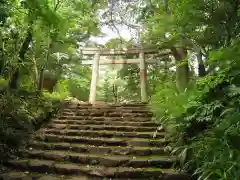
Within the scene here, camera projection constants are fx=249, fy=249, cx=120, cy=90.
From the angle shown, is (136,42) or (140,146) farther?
(136,42)

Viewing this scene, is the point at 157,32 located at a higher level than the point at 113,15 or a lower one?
lower

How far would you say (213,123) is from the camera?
4016 millimetres

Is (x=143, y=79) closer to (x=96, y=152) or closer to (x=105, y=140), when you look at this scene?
(x=105, y=140)

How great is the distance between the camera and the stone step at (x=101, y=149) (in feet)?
16.0

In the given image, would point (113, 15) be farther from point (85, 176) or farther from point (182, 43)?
point (85, 176)

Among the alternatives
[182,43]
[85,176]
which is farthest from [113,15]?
[85,176]

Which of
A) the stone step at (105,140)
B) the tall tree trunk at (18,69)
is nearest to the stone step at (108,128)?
the stone step at (105,140)

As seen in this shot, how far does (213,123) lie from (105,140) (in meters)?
2.43

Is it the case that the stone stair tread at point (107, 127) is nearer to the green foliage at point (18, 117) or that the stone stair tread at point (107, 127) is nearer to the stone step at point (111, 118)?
the green foliage at point (18, 117)

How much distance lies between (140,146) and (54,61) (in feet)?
21.9

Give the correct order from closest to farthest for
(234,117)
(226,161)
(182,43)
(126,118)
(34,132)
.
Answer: (226,161), (234,117), (34,132), (182,43), (126,118)

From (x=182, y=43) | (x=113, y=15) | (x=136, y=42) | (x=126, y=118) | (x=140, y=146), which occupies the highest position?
(x=113, y=15)

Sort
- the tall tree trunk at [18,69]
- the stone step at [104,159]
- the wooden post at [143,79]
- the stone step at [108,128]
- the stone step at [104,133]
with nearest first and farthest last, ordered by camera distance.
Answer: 1. the stone step at [104,159]
2. the stone step at [104,133]
3. the stone step at [108,128]
4. the tall tree trunk at [18,69]
5. the wooden post at [143,79]

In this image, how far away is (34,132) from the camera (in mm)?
6043
